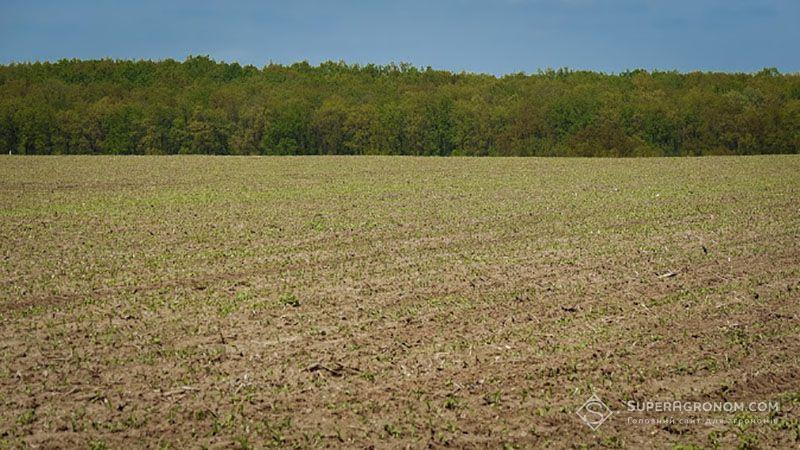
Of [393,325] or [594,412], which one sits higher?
[393,325]

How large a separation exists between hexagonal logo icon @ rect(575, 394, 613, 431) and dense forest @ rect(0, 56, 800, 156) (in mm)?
69677

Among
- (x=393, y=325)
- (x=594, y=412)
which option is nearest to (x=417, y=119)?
(x=393, y=325)

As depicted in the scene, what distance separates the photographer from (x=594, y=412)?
282 inches

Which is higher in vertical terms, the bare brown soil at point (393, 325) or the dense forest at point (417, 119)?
the dense forest at point (417, 119)

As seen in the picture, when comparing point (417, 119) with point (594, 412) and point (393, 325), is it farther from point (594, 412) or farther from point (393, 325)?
point (594, 412)

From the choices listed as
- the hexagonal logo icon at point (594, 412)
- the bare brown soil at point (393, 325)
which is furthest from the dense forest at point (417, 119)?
the hexagonal logo icon at point (594, 412)

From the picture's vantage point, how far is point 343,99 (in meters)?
97.5

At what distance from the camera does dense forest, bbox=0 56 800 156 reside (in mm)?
80625

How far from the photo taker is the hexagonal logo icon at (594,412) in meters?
6.96

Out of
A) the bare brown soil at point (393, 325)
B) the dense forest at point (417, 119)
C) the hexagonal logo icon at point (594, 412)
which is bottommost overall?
the hexagonal logo icon at point (594, 412)

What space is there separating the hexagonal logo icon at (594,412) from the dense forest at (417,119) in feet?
229

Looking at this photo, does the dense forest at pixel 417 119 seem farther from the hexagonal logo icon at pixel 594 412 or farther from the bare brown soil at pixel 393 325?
the hexagonal logo icon at pixel 594 412

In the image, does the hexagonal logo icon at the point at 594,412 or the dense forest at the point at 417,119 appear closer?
the hexagonal logo icon at the point at 594,412

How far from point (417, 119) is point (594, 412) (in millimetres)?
84646
